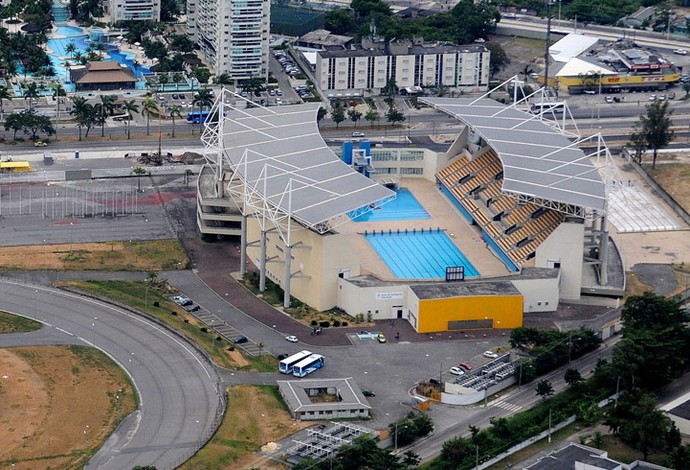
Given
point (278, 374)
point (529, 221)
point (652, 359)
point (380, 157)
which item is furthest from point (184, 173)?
point (652, 359)

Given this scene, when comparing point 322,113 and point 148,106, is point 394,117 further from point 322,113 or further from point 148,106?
point 148,106

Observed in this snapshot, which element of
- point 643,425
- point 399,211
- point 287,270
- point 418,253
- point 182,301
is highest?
point 287,270

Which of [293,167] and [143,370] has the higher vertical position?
[293,167]

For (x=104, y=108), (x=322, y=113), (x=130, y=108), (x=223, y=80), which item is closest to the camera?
(x=104, y=108)

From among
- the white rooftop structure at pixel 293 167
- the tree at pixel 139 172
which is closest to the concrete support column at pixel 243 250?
the white rooftop structure at pixel 293 167

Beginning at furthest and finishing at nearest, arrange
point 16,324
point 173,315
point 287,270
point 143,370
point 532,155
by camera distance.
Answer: point 532,155
point 287,270
point 173,315
point 16,324
point 143,370

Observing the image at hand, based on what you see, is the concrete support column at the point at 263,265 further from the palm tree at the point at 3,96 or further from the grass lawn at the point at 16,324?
the palm tree at the point at 3,96

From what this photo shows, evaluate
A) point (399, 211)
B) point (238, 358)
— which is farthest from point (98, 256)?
point (399, 211)

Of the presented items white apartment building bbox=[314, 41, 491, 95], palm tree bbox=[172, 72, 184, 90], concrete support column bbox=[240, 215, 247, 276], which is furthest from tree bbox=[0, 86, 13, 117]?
concrete support column bbox=[240, 215, 247, 276]
